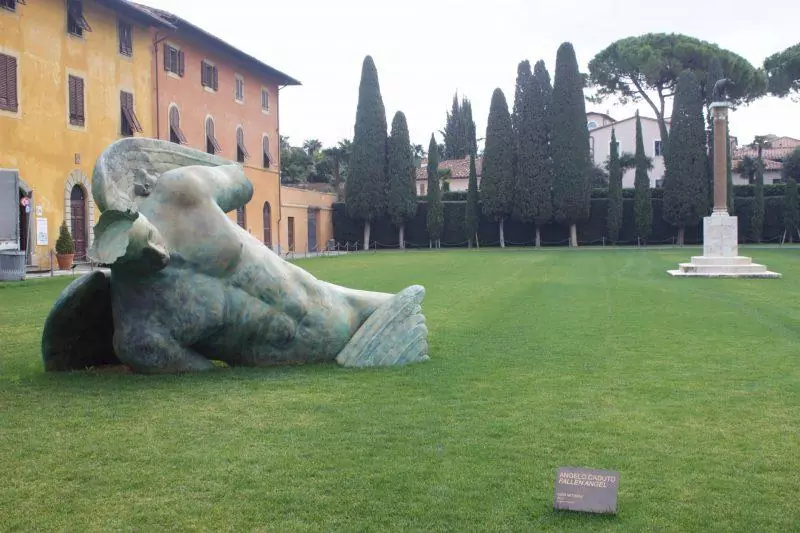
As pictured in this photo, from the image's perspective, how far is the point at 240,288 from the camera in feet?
20.3

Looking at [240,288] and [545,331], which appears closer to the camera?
[240,288]

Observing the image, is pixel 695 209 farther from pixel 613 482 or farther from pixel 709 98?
pixel 613 482

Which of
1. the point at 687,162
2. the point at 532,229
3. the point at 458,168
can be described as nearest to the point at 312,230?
the point at 532,229

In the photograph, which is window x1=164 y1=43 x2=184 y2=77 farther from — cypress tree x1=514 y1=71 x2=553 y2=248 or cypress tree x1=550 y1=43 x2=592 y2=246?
cypress tree x1=550 y1=43 x2=592 y2=246

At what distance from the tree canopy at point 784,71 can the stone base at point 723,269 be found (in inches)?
Answer: 1060

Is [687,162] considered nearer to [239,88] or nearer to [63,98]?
[239,88]

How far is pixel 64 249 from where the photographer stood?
21734mm

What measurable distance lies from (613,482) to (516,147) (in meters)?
39.9

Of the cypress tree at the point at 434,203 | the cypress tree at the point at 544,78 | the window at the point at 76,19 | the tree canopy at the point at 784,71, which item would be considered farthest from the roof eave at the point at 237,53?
the tree canopy at the point at 784,71

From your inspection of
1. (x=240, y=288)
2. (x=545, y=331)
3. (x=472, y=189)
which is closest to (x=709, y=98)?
(x=472, y=189)

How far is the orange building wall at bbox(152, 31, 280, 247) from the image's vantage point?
28.3 m

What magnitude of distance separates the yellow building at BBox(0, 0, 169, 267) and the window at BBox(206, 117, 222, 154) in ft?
16.5

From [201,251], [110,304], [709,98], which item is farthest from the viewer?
[709,98]

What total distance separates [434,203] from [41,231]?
24823mm
